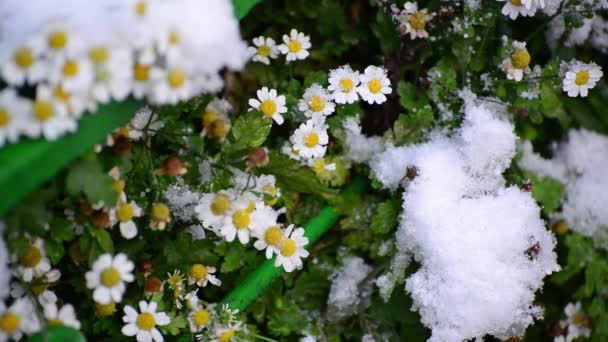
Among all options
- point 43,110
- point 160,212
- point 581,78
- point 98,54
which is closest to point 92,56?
point 98,54

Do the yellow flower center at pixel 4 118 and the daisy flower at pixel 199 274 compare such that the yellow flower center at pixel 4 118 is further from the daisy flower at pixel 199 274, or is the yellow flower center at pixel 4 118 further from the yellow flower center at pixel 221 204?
the daisy flower at pixel 199 274

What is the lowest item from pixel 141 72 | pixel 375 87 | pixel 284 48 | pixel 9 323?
pixel 9 323

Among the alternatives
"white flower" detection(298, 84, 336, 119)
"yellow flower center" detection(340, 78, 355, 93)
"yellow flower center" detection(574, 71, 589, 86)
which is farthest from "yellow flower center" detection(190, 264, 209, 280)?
"yellow flower center" detection(574, 71, 589, 86)

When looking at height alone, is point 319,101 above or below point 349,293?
above

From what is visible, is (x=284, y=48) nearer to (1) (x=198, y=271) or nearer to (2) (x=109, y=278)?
(1) (x=198, y=271)

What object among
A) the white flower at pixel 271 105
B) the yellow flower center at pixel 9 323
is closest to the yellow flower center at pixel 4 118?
the yellow flower center at pixel 9 323

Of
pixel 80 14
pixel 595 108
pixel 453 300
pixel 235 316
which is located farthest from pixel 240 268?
pixel 595 108

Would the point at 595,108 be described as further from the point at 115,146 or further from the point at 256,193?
the point at 115,146
